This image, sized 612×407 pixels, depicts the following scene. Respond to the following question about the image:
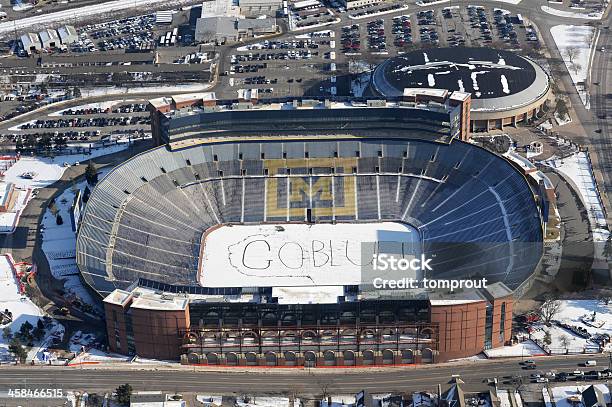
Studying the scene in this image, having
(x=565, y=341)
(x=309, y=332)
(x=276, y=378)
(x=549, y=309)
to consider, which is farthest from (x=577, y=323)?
(x=276, y=378)

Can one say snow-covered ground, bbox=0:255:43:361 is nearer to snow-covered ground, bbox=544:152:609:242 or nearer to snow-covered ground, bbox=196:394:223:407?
snow-covered ground, bbox=196:394:223:407

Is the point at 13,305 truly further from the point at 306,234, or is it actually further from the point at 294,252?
the point at 306,234

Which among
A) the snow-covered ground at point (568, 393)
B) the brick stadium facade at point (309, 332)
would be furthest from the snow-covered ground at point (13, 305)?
the snow-covered ground at point (568, 393)

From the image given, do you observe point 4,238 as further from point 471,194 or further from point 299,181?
point 471,194

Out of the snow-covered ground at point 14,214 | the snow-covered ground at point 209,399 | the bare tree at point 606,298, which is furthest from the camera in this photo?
the snow-covered ground at point 14,214

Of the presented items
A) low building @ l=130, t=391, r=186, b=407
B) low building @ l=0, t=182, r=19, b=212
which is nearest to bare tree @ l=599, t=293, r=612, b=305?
low building @ l=130, t=391, r=186, b=407

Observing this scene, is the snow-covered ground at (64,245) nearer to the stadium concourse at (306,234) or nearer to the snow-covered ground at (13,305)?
the stadium concourse at (306,234)
